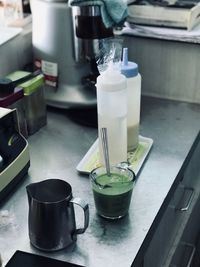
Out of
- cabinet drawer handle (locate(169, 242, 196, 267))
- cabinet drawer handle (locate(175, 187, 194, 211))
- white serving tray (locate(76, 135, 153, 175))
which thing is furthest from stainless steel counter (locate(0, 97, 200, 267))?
cabinet drawer handle (locate(169, 242, 196, 267))

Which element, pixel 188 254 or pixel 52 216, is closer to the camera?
pixel 52 216

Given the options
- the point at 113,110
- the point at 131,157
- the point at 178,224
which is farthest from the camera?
Answer: the point at 178,224

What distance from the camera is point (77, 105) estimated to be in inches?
56.5

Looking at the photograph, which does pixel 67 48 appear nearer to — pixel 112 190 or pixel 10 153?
pixel 10 153

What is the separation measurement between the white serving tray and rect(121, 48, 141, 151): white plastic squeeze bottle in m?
0.02

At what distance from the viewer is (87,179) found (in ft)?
3.87

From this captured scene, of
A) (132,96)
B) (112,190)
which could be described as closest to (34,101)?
(132,96)

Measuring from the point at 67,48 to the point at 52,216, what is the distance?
61 centimetres

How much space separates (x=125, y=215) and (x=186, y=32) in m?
0.64

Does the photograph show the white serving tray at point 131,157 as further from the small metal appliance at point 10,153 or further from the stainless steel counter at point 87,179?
the small metal appliance at point 10,153

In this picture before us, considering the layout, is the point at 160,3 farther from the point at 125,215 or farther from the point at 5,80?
the point at 125,215

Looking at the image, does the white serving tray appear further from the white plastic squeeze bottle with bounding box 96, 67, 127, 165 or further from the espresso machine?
the espresso machine

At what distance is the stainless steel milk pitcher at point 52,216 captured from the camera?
0.92 metres

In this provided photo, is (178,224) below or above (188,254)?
above
